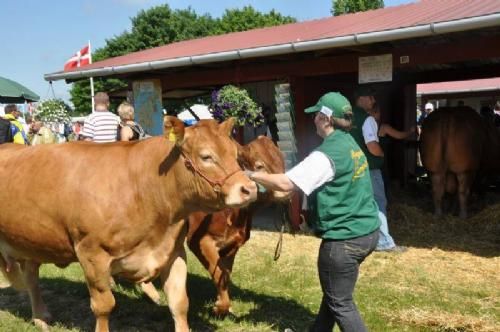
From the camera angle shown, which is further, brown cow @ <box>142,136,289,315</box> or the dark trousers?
brown cow @ <box>142,136,289,315</box>

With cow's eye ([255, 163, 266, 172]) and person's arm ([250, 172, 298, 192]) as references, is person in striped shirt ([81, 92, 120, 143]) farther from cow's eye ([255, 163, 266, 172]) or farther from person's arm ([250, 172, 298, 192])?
person's arm ([250, 172, 298, 192])

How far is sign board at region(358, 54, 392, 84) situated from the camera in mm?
7444

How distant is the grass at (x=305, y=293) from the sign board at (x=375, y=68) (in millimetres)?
2253

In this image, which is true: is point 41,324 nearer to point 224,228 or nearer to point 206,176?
point 224,228

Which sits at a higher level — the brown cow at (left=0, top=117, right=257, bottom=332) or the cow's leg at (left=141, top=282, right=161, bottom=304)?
the brown cow at (left=0, top=117, right=257, bottom=332)

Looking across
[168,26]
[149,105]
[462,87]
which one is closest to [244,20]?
[168,26]

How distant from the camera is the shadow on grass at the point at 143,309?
4.71 meters

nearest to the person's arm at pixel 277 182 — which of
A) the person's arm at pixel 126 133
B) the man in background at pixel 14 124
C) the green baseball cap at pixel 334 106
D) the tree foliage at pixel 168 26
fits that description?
the green baseball cap at pixel 334 106

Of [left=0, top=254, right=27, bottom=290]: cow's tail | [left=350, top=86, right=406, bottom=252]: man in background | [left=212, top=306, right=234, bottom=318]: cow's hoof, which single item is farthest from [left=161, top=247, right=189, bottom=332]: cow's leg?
[left=350, top=86, right=406, bottom=252]: man in background

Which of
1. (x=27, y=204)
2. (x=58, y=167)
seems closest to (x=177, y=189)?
(x=58, y=167)

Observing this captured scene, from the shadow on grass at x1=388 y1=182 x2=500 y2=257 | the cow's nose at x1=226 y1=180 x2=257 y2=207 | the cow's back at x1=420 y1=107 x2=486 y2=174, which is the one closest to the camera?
the cow's nose at x1=226 y1=180 x2=257 y2=207

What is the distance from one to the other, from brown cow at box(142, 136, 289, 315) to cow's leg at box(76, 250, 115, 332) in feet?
3.46

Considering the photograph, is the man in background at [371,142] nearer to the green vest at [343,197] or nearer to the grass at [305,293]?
the grass at [305,293]

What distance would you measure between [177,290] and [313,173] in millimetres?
1434
